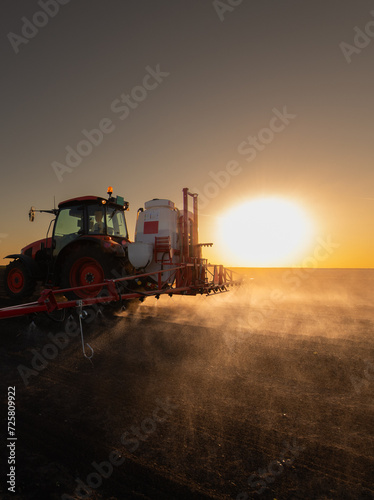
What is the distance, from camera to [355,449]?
101 inches

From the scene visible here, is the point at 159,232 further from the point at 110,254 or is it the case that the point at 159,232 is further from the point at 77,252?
the point at 77,252

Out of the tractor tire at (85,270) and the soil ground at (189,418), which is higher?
the tractor tire at (85,270)

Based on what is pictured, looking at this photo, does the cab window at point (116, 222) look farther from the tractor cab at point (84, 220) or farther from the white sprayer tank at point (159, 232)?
the white sprayer tank at point (159, 232)

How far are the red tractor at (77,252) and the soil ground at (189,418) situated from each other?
69.1 inches

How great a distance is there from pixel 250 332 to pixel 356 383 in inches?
114

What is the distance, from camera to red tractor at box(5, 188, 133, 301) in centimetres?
704

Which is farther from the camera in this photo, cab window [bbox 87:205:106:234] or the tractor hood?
the tractor hood

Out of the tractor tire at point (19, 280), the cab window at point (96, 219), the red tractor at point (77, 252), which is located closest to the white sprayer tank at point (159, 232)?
the red tractor at point (77, 252)

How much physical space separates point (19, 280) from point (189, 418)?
23.9 ft
